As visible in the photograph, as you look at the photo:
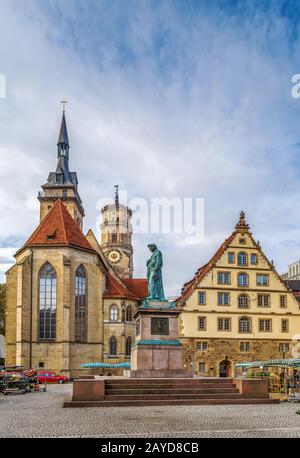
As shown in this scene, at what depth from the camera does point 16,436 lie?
11328 mm

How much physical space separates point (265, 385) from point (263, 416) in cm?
436

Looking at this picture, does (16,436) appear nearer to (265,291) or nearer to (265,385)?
(265,385)

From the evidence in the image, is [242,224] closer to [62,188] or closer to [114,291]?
[114,291]

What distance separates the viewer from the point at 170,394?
1834 centimetres

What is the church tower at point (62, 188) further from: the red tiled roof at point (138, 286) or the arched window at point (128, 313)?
the arched window at point (128, 313)

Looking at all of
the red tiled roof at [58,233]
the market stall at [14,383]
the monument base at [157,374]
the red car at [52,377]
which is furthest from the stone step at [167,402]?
the red tiled roof at [58,233]

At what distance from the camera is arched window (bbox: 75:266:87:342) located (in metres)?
48.1

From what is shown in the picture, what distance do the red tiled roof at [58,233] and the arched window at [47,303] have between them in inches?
90.5

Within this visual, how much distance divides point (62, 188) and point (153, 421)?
6470 centimetres

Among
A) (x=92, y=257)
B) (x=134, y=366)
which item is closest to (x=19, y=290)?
(x=92, y=257)

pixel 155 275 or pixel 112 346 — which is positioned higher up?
pixel 155 275

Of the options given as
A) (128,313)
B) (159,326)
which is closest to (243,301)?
(128,313)

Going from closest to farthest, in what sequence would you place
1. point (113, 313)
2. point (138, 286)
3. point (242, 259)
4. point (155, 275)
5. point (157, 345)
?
1. point (157, 345)
2. point (155, 275)
3. point (242, 259)
4. point (113, 313)
5. point (138, 286)

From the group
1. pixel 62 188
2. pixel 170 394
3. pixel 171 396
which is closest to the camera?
pixel 171 396
